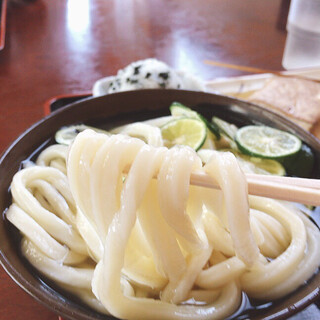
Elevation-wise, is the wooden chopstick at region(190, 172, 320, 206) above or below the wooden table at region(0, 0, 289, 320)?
above

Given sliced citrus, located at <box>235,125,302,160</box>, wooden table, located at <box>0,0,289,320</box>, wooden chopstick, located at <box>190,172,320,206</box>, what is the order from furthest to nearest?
1. wooden table, located at <box>0,0,289,320</box>
2. sliced citrus, located at <box>235,125,302,160</box>
3. wooden chopstick, located at <box>190,172,320,206</box>

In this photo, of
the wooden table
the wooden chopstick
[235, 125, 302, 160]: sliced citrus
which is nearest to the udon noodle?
the wooden chopstick

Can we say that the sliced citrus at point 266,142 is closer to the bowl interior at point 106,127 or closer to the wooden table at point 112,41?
the bowl interior at point 106,127

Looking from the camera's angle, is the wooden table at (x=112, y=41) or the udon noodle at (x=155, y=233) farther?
the wooden table at (x=112, y=41)

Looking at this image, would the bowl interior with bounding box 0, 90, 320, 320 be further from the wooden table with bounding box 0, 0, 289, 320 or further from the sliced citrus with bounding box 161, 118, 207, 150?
the wooden table with bounding box 0, 0, 289, 320

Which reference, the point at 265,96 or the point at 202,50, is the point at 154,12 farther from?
the point at 265,96

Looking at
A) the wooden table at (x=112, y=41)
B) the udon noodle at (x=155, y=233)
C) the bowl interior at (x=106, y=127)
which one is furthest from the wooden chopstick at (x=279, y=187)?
the wooden table at (x=112, y=41)

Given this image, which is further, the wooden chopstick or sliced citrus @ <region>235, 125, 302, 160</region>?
sliced citrus @ <region>235, 125, 302, 160</region>
